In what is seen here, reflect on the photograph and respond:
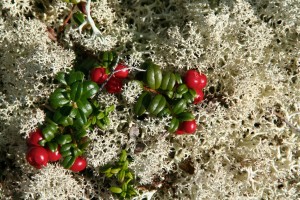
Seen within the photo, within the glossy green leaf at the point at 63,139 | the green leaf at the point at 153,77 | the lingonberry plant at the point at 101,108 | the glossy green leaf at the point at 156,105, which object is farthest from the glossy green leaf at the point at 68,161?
the green leaf at the point at 153,77

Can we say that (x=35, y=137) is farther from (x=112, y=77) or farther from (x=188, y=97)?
(x=188, y=97)

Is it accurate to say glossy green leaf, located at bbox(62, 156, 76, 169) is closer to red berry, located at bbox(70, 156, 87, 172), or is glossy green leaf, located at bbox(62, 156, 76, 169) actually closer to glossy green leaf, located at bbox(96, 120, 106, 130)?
red berry, located at bbox(70, 156, 87, 172)

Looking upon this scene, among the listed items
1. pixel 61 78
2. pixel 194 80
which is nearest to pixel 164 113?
pixel 194 80

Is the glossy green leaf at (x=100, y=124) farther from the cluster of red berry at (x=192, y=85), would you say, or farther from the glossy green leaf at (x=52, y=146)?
the cluster of red berry at (x=192, y=85)

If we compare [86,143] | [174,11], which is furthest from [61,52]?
[174,11]

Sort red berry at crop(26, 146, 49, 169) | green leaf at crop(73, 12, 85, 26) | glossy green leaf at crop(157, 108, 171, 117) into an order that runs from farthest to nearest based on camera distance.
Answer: green leaf at crop(73, 12, 85, 26) → glossy green leaf at crop(157, 108, 171, 117) → red berry at crop(26, 146, 49, 169)

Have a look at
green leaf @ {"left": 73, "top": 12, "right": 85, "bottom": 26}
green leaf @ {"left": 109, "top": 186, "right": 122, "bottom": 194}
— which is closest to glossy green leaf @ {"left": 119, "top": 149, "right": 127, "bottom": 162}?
green leaf @ {"left": 109, "top": 186, "right": 122, "bottom": 194}

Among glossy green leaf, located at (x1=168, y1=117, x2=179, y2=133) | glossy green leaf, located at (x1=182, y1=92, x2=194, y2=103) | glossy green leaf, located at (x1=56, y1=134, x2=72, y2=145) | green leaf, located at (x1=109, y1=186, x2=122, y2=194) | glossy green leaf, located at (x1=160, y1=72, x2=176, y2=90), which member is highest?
glossy green leaf, located at (x1=160, y1=72, x2=176, y2=90)
